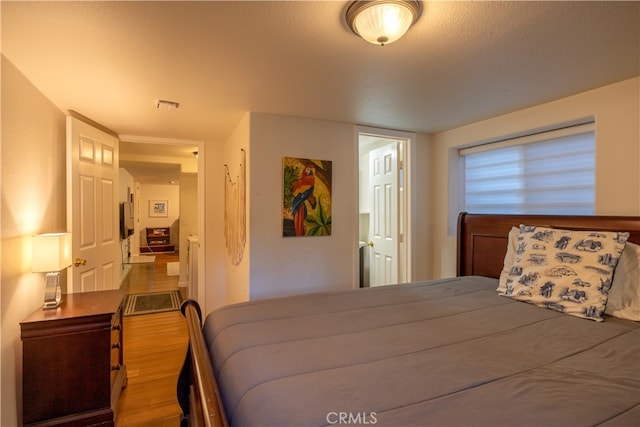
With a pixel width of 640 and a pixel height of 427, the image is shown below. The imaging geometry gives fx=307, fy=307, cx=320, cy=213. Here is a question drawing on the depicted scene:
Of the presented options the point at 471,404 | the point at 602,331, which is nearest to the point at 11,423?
the point at 471,404

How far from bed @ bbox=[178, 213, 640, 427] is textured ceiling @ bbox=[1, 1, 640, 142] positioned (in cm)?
98

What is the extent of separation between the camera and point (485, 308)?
5.34 feet

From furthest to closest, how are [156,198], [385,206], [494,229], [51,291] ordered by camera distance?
[156,198]
[385,206]
[494,229]
[51,291]

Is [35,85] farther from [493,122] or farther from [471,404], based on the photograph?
[493,122]

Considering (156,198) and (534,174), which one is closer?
(534,174)

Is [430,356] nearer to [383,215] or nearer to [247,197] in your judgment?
[247,197]

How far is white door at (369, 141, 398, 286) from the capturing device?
134 inches

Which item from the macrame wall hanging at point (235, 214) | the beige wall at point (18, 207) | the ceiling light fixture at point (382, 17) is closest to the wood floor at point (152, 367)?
the beige wall at point (18, 207)

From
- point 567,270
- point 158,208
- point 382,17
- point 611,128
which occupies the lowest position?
point 567,270

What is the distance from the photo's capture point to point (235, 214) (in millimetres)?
3090

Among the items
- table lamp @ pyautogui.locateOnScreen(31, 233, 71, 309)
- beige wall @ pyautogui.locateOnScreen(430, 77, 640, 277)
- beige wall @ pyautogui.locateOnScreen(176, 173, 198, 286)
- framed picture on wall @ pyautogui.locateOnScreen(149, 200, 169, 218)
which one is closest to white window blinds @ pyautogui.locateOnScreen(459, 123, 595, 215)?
beige wall @ pyautogui.locateOnScreen(430, 77, 640, 277)

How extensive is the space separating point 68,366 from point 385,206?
3029 mm

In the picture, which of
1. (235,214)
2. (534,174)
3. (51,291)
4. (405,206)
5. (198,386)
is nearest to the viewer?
(198,386)

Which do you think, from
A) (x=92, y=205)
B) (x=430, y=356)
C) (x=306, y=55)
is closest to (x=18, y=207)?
(x=92, y=205)
